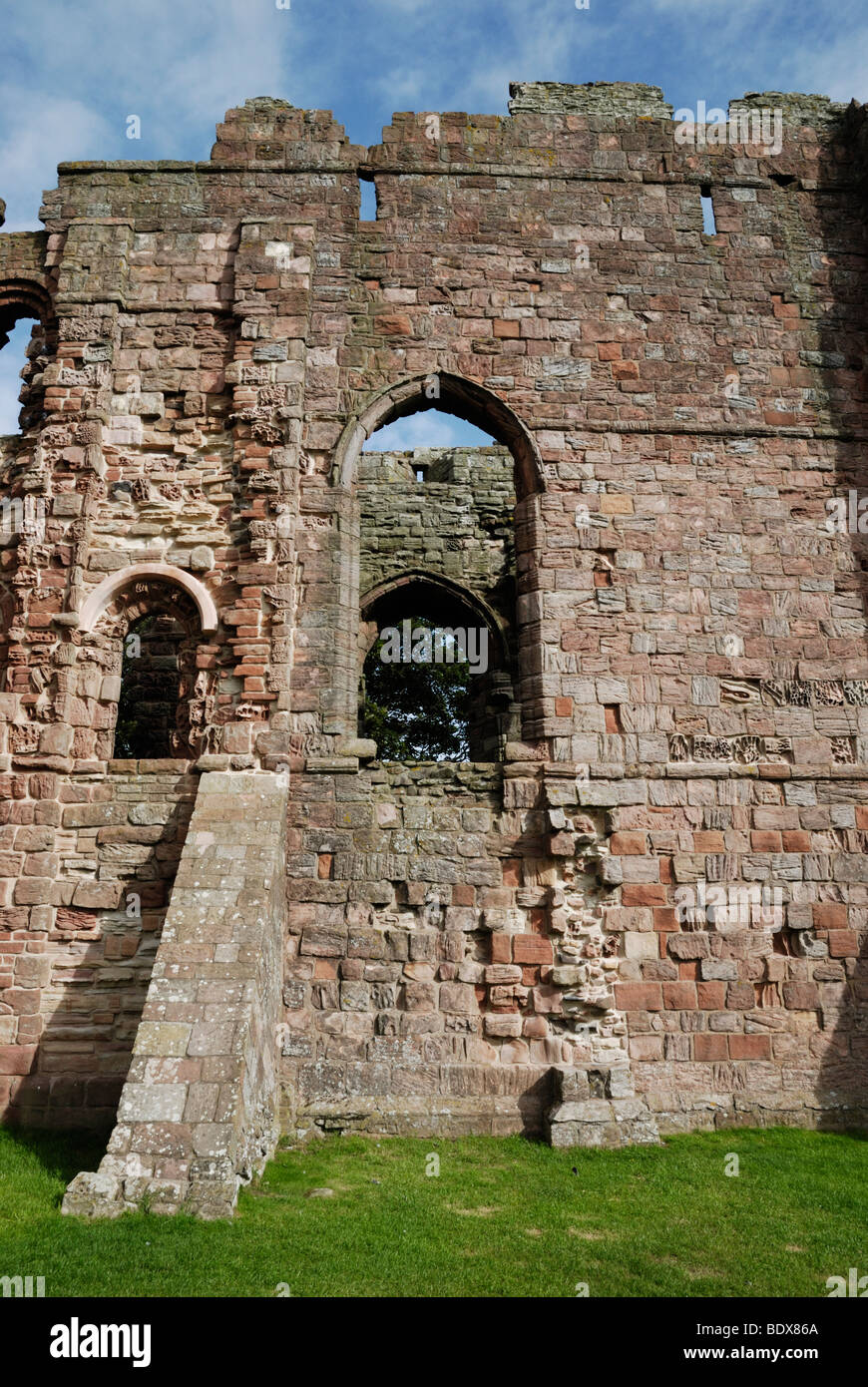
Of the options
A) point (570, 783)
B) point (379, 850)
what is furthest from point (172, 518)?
point (570, 783)

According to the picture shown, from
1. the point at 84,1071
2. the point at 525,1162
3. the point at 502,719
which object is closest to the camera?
the point at 525,1162

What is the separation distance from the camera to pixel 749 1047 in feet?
26.0

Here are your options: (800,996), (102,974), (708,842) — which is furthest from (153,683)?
(800,996)

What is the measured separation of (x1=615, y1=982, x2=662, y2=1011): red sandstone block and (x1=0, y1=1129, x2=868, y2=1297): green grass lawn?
3.63 ft

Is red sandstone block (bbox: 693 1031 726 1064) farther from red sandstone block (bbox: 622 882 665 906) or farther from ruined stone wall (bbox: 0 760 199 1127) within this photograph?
ruined stone wall (bbox: 0 760 199 1127)

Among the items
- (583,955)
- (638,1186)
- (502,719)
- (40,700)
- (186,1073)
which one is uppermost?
(502,719)

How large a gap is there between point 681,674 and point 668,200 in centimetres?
563

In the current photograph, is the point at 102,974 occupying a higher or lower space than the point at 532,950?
lower

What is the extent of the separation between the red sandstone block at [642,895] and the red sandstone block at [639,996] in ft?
2.35

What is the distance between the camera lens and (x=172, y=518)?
350 inches

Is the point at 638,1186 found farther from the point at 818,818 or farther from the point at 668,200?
the point at 668,200

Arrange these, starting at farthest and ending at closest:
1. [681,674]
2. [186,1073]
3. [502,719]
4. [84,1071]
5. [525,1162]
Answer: [502,719] → [681,674] → [84,1071] → [525,1162] → [186,1073]

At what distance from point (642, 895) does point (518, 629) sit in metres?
2.96

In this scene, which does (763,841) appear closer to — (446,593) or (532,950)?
(532,950)
